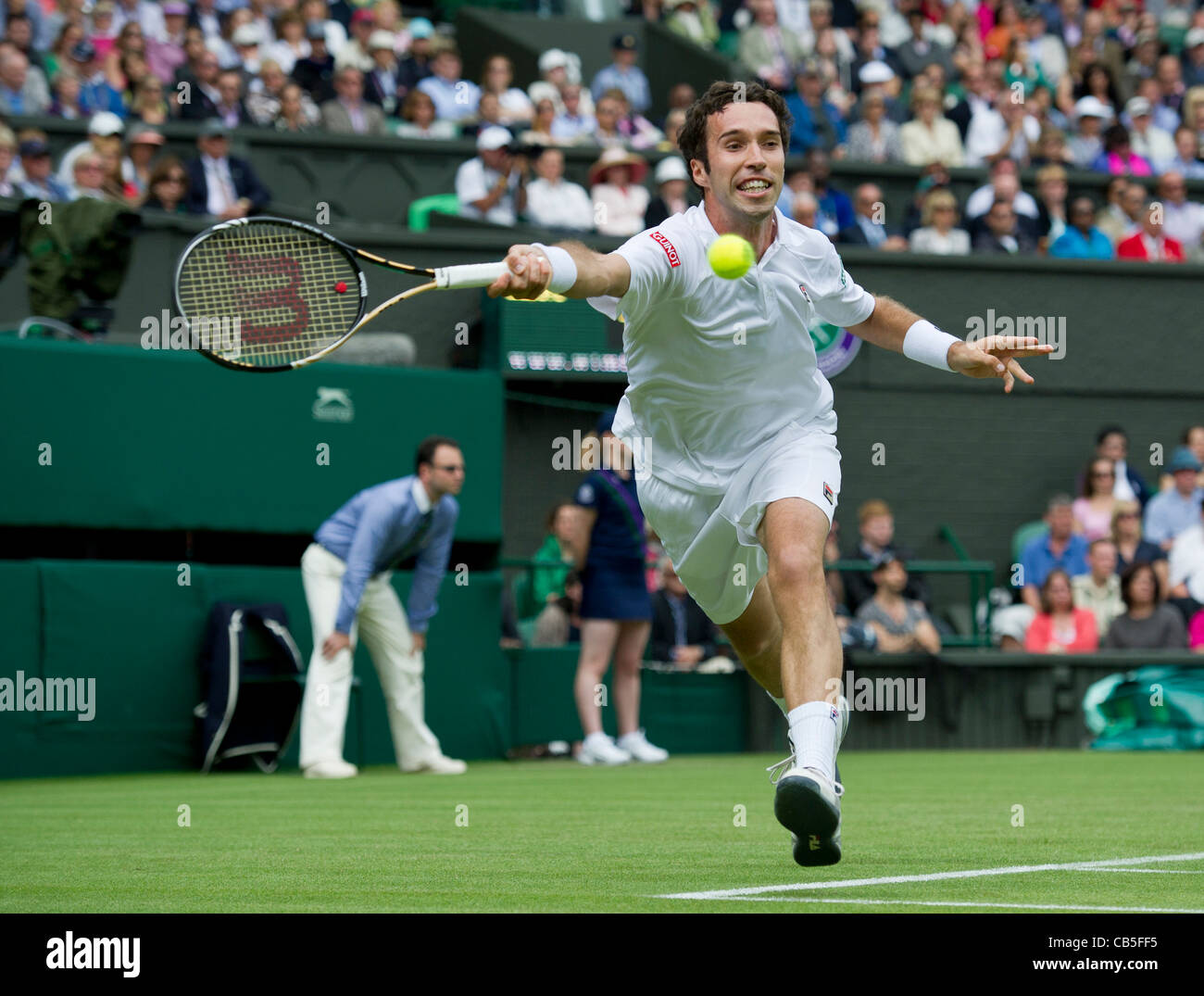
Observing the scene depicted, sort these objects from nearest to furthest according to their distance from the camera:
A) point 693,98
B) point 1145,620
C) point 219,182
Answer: point 219,182
point 1145,620
point 693,98

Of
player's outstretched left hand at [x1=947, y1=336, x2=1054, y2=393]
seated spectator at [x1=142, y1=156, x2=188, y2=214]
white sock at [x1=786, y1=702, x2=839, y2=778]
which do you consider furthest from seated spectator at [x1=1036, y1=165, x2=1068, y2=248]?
white sock at [x1=786, y1=702, x2=839, y2=778]

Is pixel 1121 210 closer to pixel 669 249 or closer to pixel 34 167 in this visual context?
pixel 34 167

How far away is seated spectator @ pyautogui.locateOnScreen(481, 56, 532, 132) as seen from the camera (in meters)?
17.1

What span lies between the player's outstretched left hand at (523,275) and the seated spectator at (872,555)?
9.92 metres

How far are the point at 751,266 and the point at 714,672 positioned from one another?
8621mm

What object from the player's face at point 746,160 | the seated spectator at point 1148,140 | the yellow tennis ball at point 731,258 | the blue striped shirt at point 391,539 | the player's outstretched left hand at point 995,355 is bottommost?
the blue striped shirt at point 391,539

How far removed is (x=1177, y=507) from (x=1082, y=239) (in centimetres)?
295

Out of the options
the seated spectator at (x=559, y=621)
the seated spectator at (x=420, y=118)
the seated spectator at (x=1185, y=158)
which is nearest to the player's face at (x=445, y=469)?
the seated spectator at (x=559, y=621)

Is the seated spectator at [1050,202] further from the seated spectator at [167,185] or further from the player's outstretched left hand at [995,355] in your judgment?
the player's outstretched left hand at [995,355]

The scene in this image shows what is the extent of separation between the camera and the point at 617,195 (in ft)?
51.9

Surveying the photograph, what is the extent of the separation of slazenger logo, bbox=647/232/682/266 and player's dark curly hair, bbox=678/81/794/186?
0.47 m

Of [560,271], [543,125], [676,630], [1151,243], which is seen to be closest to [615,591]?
[676,630]

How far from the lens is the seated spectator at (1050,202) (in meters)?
17.3

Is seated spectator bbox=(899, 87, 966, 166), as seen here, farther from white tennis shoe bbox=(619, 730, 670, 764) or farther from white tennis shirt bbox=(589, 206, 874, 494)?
white tennis shirt bbox=(589, 206, 874, 494)
